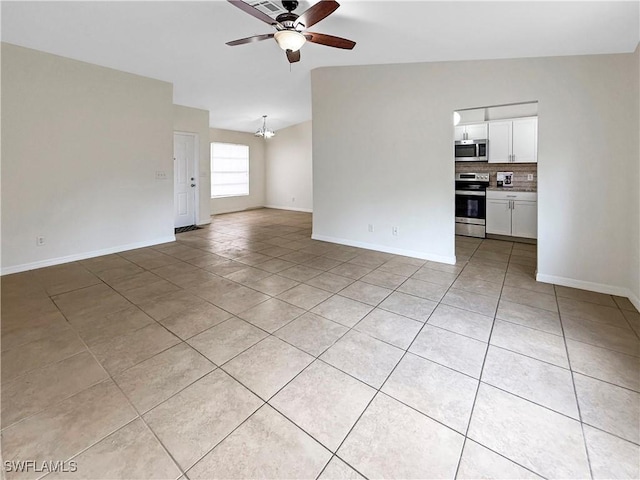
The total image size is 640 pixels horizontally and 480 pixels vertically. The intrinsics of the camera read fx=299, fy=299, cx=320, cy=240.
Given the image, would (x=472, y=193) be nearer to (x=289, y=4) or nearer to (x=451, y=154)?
(x=451, y=154)

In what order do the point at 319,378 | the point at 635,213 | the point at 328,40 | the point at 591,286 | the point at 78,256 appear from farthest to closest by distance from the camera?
Result: 1. the point at 78,256
2. the point at 591,286
3. the point at 328,40
4. the point at 635,213
5. the point at 319,378

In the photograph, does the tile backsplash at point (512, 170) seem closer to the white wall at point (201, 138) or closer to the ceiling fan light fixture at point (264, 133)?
the ceiling fan light fixture at point (264, 133)

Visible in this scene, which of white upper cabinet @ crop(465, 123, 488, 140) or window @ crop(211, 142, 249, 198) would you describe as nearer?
white upper cabinet @ crop(465, 123, 488, 140)

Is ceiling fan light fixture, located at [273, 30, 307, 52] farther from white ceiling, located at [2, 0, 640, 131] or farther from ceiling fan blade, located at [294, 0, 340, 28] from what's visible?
white ceiling, located at [2, 0, 640, 131]

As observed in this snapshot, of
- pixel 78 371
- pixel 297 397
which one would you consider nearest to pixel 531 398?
pixel 297 397

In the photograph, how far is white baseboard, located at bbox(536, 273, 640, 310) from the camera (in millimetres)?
2958

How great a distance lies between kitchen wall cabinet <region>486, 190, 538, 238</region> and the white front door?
6.44 m

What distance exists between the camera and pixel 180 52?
405 centimetres

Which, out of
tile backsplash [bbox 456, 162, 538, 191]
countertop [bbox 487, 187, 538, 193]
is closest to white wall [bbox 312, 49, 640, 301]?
countertop [bbox 487, 187, 538, 193]

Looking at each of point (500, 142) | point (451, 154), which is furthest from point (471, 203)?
point (451, 154)

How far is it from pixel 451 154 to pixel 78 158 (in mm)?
5266

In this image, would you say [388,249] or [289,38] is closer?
[289,38]

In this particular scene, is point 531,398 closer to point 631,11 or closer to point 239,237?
point 631,11

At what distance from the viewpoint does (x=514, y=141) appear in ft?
17.8
